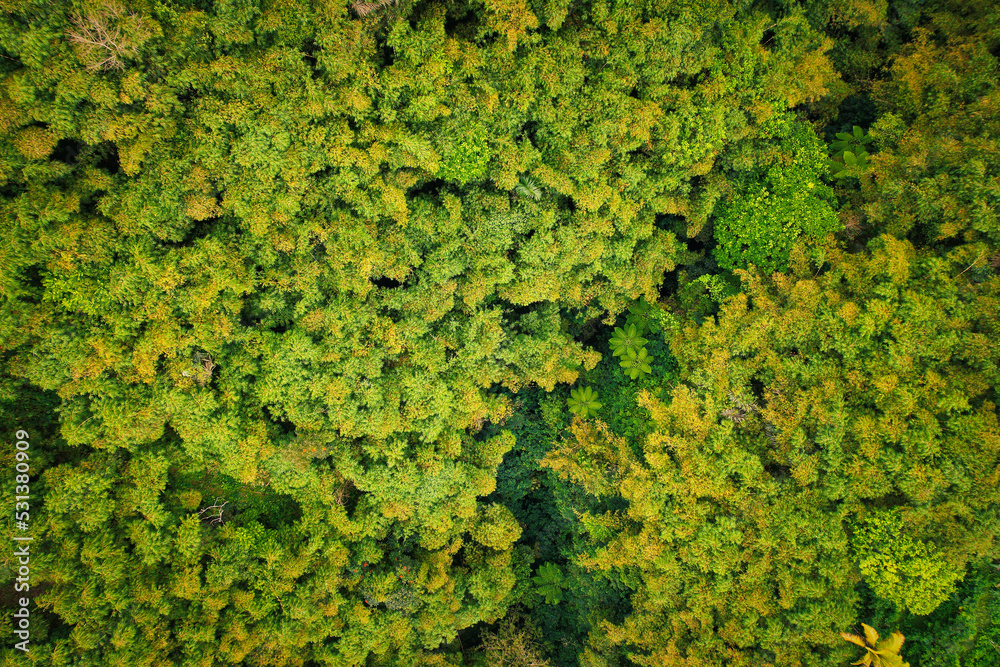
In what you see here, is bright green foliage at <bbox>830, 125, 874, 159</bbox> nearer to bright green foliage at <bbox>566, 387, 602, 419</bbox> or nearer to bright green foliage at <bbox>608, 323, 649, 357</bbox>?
bright green foliage at <bbox>608, 323, 649, 357</bbox>

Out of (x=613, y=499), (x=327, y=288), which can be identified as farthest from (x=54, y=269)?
(x=613, y=499)

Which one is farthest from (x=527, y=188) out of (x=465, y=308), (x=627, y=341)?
(x=627, y=341)

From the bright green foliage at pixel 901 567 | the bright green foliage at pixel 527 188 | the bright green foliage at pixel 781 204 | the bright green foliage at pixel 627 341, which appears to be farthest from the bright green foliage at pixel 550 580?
the bright green foliage at pixel 527 188

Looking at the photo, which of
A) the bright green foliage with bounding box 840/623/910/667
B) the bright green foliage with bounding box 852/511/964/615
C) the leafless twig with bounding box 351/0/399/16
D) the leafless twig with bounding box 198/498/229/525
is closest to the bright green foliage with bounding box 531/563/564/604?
the bright green foliage with bounding box 840/623/910/667

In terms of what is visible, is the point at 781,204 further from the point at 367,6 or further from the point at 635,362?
the point at 367,6

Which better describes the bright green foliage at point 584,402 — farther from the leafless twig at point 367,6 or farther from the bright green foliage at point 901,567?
the leafless twig at point 367,6

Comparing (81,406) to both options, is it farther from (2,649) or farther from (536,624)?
(536,624)
